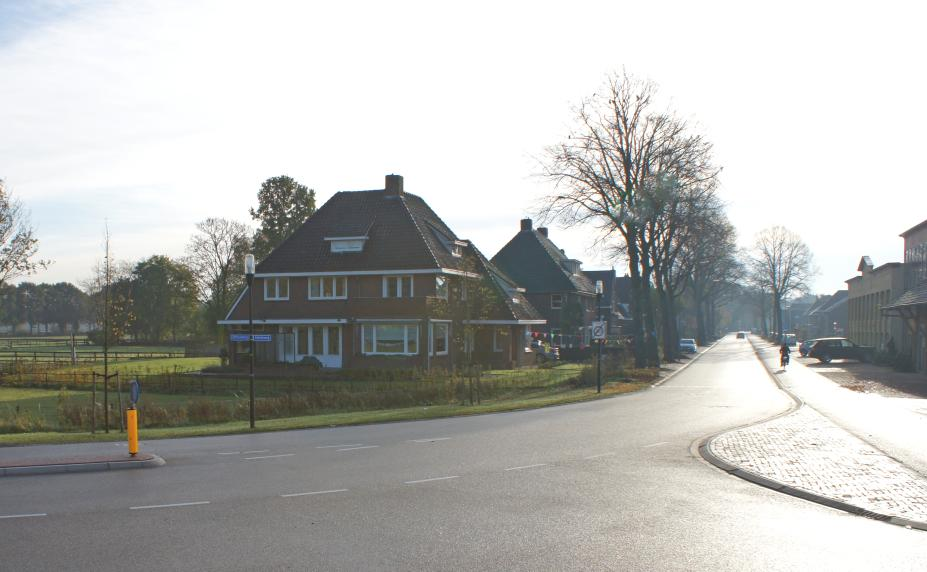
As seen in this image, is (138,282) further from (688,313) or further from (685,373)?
(688,313)

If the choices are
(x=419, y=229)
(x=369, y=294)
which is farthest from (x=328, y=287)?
(x=419, y=229)

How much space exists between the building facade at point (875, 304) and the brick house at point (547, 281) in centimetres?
2134

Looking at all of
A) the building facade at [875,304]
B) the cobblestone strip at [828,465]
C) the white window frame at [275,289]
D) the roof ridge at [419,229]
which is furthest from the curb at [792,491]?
the building facade at [875,304]

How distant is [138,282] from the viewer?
92438 millimetres

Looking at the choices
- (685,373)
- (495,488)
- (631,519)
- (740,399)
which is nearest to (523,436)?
(495,488)

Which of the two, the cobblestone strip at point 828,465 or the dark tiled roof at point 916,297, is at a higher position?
the dark tiled roof at point 916,297

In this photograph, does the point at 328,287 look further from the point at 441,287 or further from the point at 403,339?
the point at 441,287

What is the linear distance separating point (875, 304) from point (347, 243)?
40.2 m

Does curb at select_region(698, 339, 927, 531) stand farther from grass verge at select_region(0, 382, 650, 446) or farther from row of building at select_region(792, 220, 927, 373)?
row of building at select_region(792, 220, 927, 373)

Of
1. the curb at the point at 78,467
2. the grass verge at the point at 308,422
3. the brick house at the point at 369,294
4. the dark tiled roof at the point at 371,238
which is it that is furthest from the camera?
the dark tiled roof at the point at 371,238

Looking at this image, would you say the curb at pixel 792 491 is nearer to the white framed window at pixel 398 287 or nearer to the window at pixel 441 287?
the window at pixel 441 287

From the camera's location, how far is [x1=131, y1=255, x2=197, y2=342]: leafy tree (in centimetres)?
8981

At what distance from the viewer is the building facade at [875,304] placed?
5312 cm

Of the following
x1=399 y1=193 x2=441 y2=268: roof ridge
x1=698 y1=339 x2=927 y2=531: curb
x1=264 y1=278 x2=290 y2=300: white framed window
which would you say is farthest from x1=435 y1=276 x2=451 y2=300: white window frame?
x1=698 y1=339 x2=927 y2=531: curb
